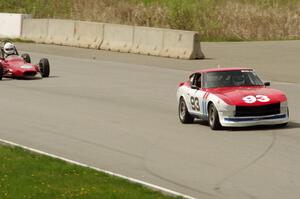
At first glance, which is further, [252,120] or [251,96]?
[251,96]

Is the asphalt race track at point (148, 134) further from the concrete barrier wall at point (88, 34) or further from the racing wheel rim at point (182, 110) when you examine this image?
the concrete barrier wall at point (88, 34)

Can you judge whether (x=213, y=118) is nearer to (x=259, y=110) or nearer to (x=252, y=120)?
(x=252, y=120)

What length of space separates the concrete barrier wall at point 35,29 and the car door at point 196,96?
2813cm

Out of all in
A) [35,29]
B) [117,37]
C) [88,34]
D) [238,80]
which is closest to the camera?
[238,80]

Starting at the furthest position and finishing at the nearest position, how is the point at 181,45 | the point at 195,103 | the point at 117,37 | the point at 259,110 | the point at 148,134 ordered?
1. the point at 117,37
2. the point at 181,45
3. the point at 195,103
4. the point at 148,134
5. the point at 259,110

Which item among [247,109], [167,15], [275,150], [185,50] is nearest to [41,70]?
[185,50]

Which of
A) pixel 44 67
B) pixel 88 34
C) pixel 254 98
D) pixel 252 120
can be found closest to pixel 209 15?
pixel 88 34

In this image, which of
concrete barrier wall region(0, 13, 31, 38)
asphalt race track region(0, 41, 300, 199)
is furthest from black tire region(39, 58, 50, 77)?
concrete barrier wall region(0, 13, 31, 38)

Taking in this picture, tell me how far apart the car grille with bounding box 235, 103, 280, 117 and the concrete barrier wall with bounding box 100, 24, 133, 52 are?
2378 centimetres

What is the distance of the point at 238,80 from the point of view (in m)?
18.6

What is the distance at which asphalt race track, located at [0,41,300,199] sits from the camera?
41.8 ft

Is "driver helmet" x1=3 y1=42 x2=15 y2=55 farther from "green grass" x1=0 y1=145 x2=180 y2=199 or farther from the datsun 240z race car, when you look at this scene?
"green grass" x1=0 y1=145 x2=180 y2=199

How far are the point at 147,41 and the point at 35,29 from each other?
395 inches

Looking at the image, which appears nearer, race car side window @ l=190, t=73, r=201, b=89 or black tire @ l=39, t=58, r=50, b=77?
race car side window @ l=190, t=73, r=201, b=89
